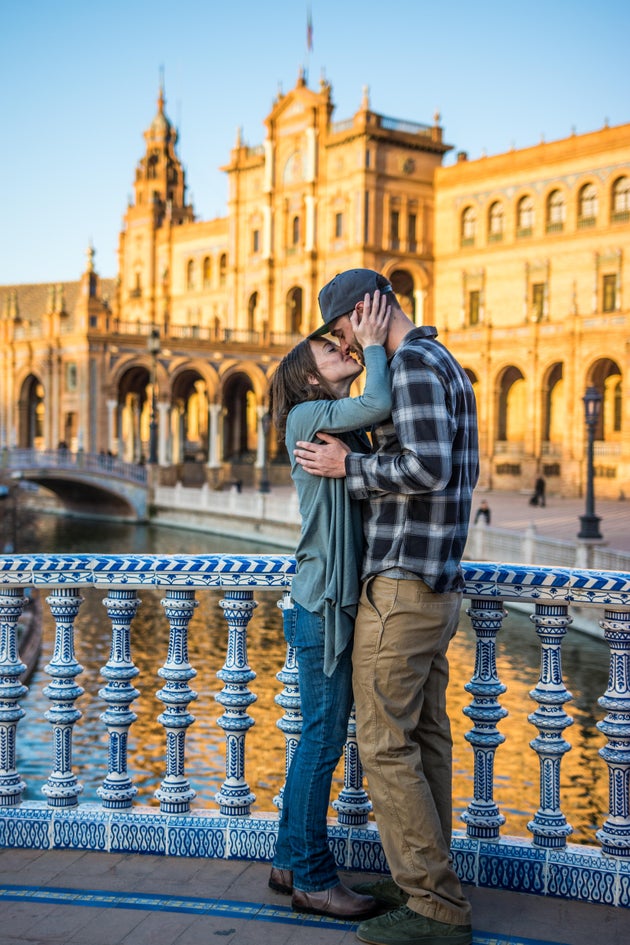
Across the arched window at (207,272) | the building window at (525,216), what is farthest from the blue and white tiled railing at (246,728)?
the arched window at (207,272)

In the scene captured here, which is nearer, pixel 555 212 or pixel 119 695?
pixel 119 695

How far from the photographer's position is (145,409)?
59781 millimetres

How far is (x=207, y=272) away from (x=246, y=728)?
5621cm

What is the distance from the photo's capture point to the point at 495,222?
46469 mm

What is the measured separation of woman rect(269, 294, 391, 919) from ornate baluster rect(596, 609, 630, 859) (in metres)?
0.87

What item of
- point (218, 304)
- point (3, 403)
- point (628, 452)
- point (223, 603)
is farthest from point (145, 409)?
point (223, 603)

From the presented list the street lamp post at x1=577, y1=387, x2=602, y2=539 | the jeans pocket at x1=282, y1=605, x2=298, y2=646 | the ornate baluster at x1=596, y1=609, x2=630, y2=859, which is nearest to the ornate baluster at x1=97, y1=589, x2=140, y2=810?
the jeans pocket at x1=282, y1=605, x2=298, y2=646

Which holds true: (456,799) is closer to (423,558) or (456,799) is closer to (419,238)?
(423,558)

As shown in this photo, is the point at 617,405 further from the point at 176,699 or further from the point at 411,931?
the point at 411,931

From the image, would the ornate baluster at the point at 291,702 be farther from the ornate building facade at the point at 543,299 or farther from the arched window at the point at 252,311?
the arched window at the point at 252,311

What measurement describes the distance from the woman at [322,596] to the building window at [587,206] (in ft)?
137

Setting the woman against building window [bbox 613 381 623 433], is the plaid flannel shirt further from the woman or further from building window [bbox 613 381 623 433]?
building window [bbox 613 381 623 433]

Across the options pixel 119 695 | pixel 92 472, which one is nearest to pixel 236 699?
pixel 119 695

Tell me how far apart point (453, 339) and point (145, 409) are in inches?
819
